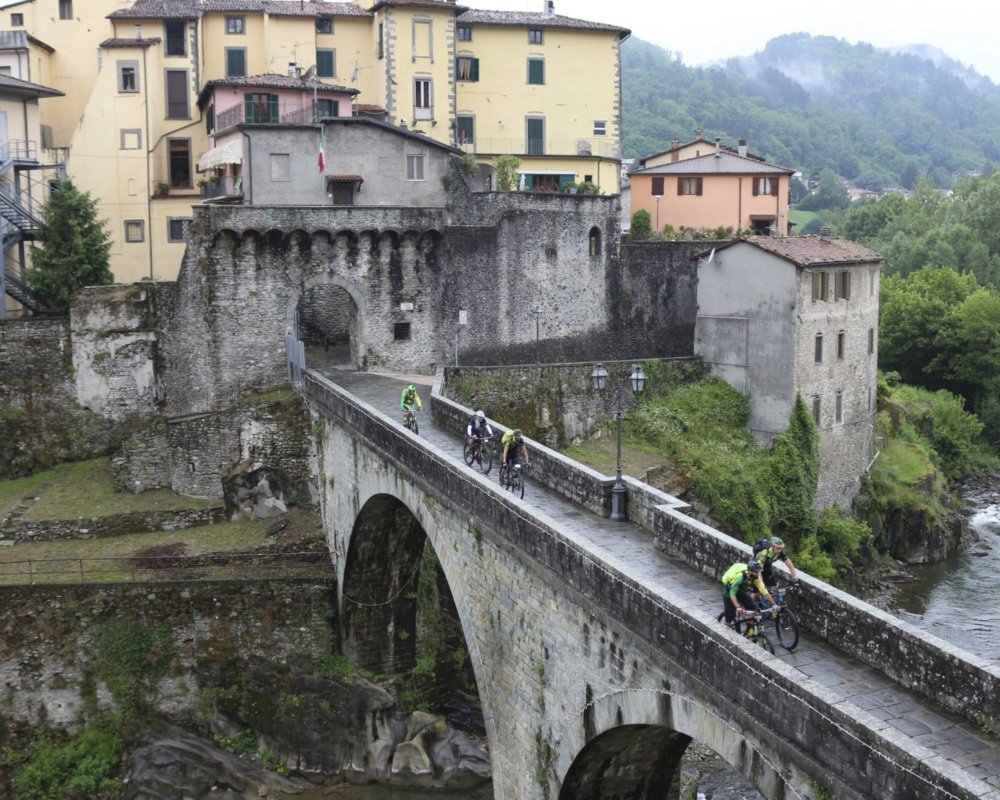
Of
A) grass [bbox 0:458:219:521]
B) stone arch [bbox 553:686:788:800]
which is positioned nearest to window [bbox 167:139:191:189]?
grass [bbox 0:458:219:521]

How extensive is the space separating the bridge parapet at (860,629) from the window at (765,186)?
38011 mm

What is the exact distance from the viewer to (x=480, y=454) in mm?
27094

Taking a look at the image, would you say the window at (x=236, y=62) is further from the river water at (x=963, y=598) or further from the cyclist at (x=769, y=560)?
the cyclist at (x=769, y=560)

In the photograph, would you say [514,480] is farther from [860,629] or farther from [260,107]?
[260,107]

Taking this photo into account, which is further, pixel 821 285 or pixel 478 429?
pixel 821 285

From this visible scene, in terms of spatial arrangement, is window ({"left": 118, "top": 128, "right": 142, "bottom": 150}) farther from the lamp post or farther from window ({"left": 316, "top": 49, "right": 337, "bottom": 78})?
the lamp post

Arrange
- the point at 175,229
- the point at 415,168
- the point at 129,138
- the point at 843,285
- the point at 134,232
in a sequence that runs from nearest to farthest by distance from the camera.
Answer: the point at 843,285 → the point at 415,168 → the point at 129,138 → the point at 134,232 → the point at 175,229

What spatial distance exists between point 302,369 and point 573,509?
734 inches

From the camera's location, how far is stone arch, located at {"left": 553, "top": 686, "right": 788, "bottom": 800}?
1425cm

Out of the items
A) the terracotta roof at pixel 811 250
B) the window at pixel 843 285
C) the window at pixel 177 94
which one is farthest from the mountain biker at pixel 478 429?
the window at pixel 177 94

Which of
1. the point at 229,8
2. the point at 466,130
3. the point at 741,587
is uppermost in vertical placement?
the point at 229,8

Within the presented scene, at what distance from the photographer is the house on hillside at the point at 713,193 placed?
5756 cm

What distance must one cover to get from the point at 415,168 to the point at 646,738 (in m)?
30.7

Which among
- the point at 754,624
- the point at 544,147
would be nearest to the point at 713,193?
the point at 544,147
